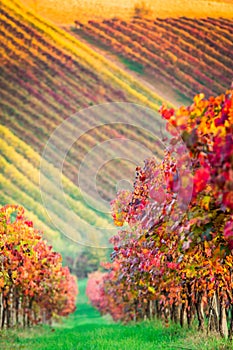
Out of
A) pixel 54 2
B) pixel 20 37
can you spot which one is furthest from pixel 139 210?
pixel 20 37

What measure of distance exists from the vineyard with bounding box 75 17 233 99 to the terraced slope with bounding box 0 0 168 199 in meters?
1.76

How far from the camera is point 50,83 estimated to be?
4938 cm

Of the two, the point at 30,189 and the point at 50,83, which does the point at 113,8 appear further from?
the point at 30,189

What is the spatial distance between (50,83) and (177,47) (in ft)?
36.8

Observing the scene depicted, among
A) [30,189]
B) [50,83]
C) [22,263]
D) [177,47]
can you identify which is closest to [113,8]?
[177,47]

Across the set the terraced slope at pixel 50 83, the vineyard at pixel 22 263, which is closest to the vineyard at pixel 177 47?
the terraced slope at pixel 50 83

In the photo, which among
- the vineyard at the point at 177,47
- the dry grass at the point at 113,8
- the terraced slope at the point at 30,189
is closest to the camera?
the vineyard at the point at 177,47

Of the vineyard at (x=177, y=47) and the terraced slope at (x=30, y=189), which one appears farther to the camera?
the terraced slope at (x=30, y=189)

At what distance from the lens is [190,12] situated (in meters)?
40.9

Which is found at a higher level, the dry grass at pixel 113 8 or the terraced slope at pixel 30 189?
the dry grass at pixel 113 8

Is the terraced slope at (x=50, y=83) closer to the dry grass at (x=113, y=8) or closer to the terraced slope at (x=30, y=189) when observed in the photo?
the terraced slope at (x=30, y=189)

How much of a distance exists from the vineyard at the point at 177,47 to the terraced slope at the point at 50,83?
176cm

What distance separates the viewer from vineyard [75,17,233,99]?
38.8 metres

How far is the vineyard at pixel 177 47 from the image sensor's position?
38.8m
